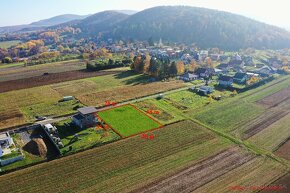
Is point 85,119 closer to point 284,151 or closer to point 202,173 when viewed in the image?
point 202,173

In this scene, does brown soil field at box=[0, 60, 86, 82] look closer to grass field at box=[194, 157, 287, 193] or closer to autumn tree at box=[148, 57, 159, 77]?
autumn tree at box=[148, 57, 159, 77]

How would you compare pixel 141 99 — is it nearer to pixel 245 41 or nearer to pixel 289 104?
pixel 289 104

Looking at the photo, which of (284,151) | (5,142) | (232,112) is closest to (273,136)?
(284,151)

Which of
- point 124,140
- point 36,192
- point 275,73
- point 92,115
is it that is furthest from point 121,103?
point 275,73

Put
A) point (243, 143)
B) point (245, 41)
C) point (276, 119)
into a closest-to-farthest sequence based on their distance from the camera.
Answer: point (243, 143) → point (276, 119) → point (245, 41)

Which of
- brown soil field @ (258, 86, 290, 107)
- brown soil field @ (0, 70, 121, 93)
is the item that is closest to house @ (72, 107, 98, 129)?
brown soil field @ (0, 70, 121, 93)

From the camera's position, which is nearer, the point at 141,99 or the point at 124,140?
the point at 124,140

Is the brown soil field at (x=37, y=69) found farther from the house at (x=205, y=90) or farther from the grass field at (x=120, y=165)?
the grass field at (x=120, y=165)
